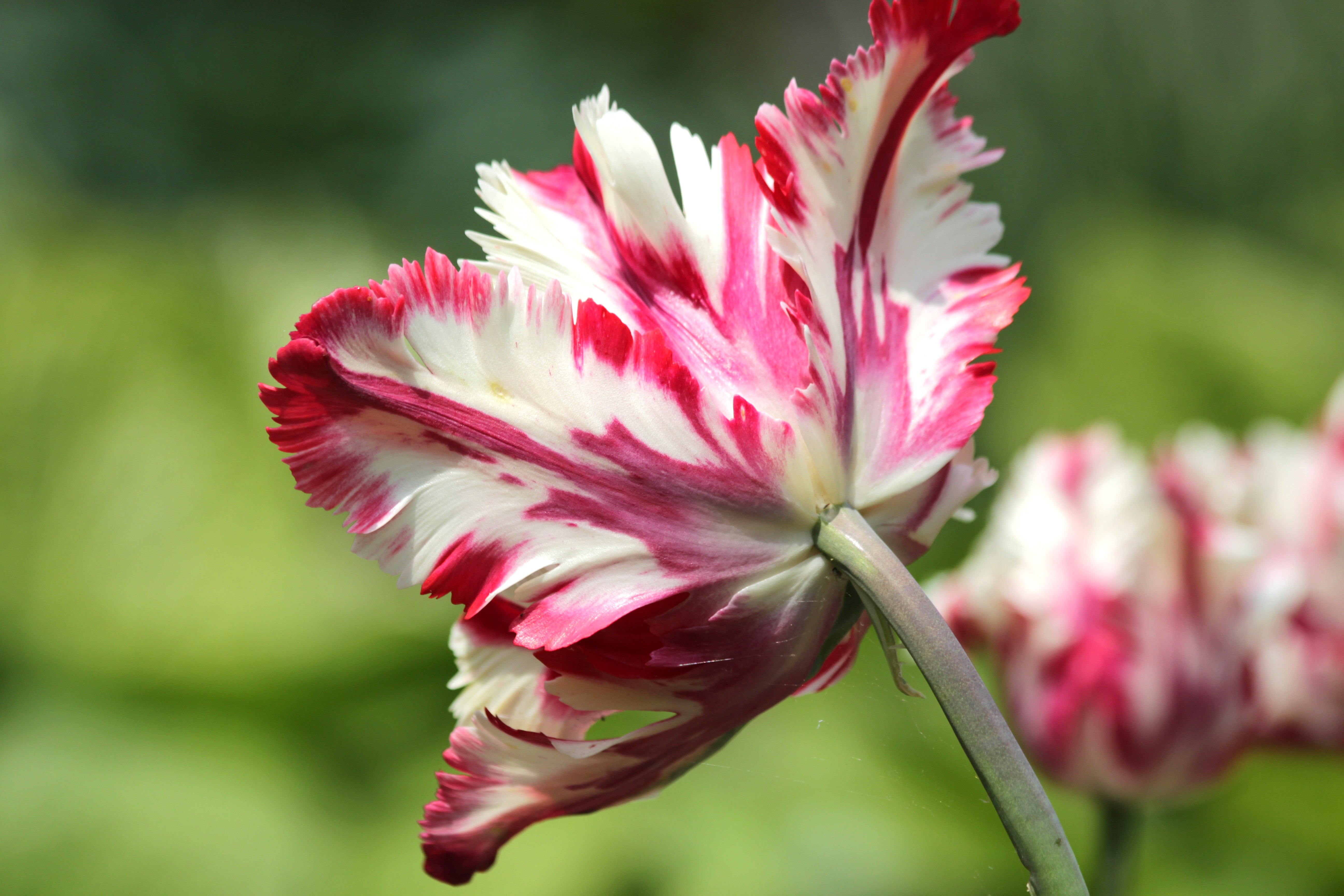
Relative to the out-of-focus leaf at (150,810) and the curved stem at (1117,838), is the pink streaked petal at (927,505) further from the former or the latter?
the out-of-focus leaf at (150,810)

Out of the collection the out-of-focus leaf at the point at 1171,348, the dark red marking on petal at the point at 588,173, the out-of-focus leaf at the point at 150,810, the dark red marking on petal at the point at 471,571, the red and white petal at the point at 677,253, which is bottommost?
the out-of-focus leaf at the point at 1171,348

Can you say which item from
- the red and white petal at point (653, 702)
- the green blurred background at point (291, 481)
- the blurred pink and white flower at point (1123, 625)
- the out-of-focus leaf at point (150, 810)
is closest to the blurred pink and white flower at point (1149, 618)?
the blurred pink and white flower at point (1123, 625)

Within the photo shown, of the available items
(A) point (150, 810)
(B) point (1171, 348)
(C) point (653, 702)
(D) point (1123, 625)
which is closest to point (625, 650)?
(C) point (653, 702)

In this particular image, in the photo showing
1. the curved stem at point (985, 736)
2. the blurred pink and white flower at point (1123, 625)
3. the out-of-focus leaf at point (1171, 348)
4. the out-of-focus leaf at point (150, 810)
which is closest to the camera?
the curved stem at point (985, 736)

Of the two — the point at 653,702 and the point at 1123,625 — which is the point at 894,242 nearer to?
the point at 653,702

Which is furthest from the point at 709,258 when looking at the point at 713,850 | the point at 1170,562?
the point at 713,850

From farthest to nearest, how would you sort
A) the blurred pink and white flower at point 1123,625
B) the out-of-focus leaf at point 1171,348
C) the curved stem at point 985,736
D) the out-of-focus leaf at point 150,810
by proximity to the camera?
the out-of-focus leaf at point 1171,348
the out-of-focus leaf at point 150,810
the blurred pink and white flower at point 1123,625
the curved stem at point 985,736

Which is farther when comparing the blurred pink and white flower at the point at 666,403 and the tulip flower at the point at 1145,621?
the tulip flower at the point at 1145,621

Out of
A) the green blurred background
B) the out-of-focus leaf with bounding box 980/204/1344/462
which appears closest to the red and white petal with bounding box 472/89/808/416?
the green blurred background

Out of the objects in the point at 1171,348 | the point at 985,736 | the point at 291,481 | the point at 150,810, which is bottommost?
the point at 1171,348
